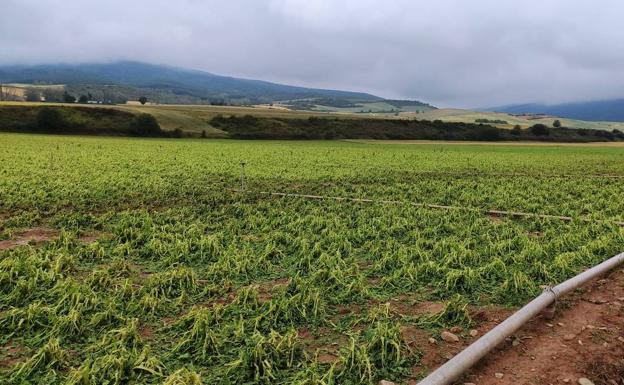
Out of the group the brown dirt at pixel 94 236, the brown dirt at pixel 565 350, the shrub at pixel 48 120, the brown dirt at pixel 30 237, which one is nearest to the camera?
the brown dirt at pixel 565 350

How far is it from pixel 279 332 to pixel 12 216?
38.5ft

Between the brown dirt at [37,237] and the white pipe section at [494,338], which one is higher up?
the white pipe section at [494,338]

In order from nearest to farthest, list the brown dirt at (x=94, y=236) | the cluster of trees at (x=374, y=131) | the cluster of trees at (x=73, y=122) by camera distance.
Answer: the brown dirt at (x=94, y=236)
the cluster of trees at (x=73, y=122)
the cluster of trees at (x=374, y=131)

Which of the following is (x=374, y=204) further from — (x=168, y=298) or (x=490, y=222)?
(x=168, y=298)

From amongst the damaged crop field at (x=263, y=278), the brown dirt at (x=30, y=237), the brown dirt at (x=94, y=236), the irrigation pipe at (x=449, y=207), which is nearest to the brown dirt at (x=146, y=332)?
the damaged crop field at (x=263, y=278)

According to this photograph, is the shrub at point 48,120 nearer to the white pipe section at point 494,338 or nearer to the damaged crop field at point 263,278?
the damaged crop field at point 263,278

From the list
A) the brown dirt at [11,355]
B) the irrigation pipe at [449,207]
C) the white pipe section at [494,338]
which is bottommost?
the brown dirt at [11,355]

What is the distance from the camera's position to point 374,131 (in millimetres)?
102250

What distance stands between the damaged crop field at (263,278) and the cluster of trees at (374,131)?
73.5m

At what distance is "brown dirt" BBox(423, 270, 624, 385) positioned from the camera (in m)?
5.52

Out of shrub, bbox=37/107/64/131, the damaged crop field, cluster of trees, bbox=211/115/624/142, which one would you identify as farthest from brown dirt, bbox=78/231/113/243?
cluster of trees, bbox=211/115/624/142

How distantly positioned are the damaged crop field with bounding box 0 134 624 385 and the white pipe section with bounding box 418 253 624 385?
0.61m

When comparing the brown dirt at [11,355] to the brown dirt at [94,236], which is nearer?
the brown dirt at [11,355]

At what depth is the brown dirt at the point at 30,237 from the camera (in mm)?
11195
